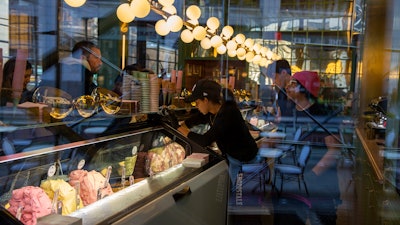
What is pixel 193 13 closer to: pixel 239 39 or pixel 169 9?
pixel 169 9

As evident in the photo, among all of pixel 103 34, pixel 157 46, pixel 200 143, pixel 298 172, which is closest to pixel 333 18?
pixel 157 46

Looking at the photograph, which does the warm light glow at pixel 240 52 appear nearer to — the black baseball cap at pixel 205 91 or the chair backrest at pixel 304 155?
the chair backrest at pixel 304 155

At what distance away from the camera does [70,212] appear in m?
1.38

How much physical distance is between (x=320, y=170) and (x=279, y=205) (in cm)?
51

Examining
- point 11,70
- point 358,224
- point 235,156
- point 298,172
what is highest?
point 11,70

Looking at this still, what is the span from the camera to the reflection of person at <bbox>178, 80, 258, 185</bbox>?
2.86 meters

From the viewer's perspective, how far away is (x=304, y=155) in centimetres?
387

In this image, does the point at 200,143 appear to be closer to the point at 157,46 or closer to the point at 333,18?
the point at 157,46

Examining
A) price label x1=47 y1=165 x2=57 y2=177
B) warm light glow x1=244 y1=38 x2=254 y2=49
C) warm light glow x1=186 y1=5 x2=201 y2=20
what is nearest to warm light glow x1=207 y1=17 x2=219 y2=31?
warm light glow x1=186 y1=5 x2=201 y2=20

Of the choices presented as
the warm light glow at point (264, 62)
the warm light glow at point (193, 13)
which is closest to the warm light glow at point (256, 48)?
the warm light glow at point (264, 62)

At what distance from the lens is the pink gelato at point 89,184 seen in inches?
61.4

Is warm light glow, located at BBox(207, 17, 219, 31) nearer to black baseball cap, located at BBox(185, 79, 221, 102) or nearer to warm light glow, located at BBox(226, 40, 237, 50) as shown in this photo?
warm light glow, located at BBox(226, 40, 237, 50)

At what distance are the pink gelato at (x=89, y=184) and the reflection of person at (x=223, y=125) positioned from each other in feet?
3.65

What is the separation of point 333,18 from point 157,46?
384cm
